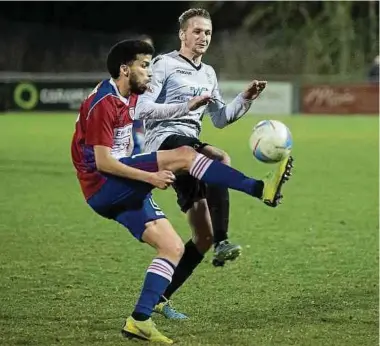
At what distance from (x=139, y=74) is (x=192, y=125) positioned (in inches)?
43.7

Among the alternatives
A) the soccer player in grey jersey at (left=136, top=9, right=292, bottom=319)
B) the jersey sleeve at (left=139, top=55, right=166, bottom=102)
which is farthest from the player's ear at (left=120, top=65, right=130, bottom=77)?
the soccer player in grey jersey at (left=136, top=9, right=292, bottom=319)

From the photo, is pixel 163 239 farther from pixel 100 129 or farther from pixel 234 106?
pixel 234 106

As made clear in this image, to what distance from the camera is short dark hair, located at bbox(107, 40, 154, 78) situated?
18.3 feet

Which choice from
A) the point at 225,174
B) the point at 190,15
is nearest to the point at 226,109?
the point at 190,15

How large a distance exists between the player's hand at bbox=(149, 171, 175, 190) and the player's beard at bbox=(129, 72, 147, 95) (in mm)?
531

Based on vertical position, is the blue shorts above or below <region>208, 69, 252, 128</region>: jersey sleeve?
below

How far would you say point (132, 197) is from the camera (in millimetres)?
5539

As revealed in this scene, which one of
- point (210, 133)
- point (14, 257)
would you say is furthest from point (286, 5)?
point (14, 257)

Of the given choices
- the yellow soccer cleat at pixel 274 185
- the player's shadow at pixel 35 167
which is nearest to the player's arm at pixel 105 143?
the yellow soccer cleat at pixel 274 185

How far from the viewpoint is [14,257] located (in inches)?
336

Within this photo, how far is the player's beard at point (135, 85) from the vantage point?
560 centimetres

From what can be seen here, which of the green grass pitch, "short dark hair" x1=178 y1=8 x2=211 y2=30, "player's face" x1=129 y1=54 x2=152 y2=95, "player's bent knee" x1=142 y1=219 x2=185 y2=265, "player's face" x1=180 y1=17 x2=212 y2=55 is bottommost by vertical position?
the green grass pitch

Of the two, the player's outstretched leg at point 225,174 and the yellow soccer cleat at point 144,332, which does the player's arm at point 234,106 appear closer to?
the player's outstretched leg at point 225,174

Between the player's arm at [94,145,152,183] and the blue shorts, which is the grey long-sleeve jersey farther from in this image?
the player's arm at [94,145,152,183]
